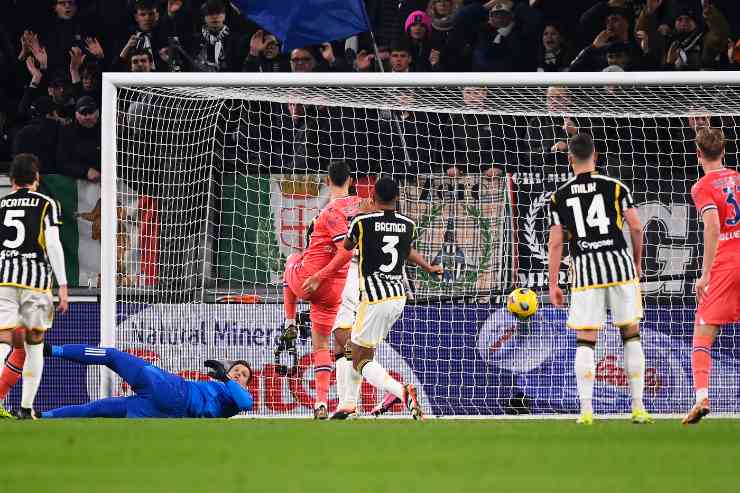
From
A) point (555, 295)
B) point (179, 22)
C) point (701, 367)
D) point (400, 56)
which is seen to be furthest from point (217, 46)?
point (701, 367)

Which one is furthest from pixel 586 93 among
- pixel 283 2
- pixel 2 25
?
pixel 2 25

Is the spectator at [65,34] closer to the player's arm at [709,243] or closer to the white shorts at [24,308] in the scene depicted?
the white shorts at [24,308]

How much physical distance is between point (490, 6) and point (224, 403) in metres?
6.04

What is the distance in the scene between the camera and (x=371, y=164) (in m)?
12.9

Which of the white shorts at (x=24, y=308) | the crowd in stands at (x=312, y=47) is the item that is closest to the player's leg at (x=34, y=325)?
the white shorts at (x=24, y=308)

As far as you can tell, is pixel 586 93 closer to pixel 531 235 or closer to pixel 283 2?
pixel 531 235

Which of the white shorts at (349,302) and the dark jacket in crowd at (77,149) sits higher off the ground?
the dark jacket in crowd at (77,149)

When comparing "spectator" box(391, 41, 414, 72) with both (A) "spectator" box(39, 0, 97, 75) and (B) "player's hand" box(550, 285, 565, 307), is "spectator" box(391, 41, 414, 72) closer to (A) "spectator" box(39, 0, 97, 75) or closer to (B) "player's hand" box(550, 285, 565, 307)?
(A) "spectator" box(39, 0, 97, 75)

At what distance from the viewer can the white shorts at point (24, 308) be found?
10305 millimetres

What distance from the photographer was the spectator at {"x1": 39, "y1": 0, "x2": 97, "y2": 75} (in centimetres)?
1485

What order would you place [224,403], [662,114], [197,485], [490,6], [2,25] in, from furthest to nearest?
[2,25] < [490,6] < [662,114] < [224,403] < [197,485]

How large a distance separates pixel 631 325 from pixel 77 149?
660 cm

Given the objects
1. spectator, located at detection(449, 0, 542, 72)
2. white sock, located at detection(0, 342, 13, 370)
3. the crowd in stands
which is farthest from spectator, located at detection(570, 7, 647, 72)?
white sock, located at detection(0, 342, 13, 370)

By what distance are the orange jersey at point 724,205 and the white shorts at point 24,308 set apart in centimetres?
487
